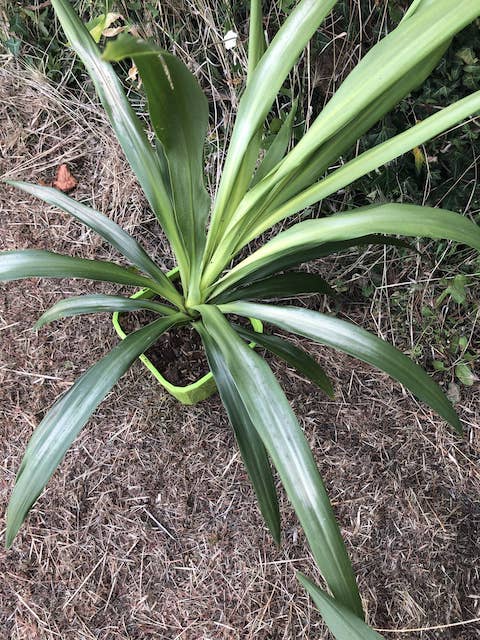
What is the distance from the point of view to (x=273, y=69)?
2.51 feet

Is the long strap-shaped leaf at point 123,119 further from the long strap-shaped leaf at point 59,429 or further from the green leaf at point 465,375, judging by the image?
the green leaf at point 465,375

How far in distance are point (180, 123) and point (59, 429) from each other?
474 millimetres

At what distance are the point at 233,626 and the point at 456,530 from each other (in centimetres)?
54

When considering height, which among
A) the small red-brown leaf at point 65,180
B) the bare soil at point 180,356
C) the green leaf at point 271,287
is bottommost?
the bare soil at point 180,356

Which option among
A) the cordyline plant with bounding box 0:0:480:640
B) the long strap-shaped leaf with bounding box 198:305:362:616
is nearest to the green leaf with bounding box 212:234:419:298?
the cordyline plant with bounding box 0:0:480:640

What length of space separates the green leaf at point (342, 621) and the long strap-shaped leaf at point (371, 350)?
0.96 feet

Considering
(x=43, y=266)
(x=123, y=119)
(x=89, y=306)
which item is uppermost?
(x=123, y=119)

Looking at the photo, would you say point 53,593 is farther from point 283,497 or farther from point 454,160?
point 454,160

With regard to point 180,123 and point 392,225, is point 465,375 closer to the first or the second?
point 392,225

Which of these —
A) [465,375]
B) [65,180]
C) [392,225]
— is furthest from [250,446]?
[65,180]

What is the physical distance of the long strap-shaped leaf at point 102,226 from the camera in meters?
0.95

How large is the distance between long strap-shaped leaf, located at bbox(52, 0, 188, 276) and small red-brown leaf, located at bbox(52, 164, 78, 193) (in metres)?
0.59

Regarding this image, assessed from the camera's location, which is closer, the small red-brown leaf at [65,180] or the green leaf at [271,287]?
the green leaf at [271,287]

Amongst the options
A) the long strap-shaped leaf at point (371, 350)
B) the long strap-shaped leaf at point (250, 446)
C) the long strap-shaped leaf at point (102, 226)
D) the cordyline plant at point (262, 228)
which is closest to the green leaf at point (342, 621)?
the cordyline plant at point (262, 228)
